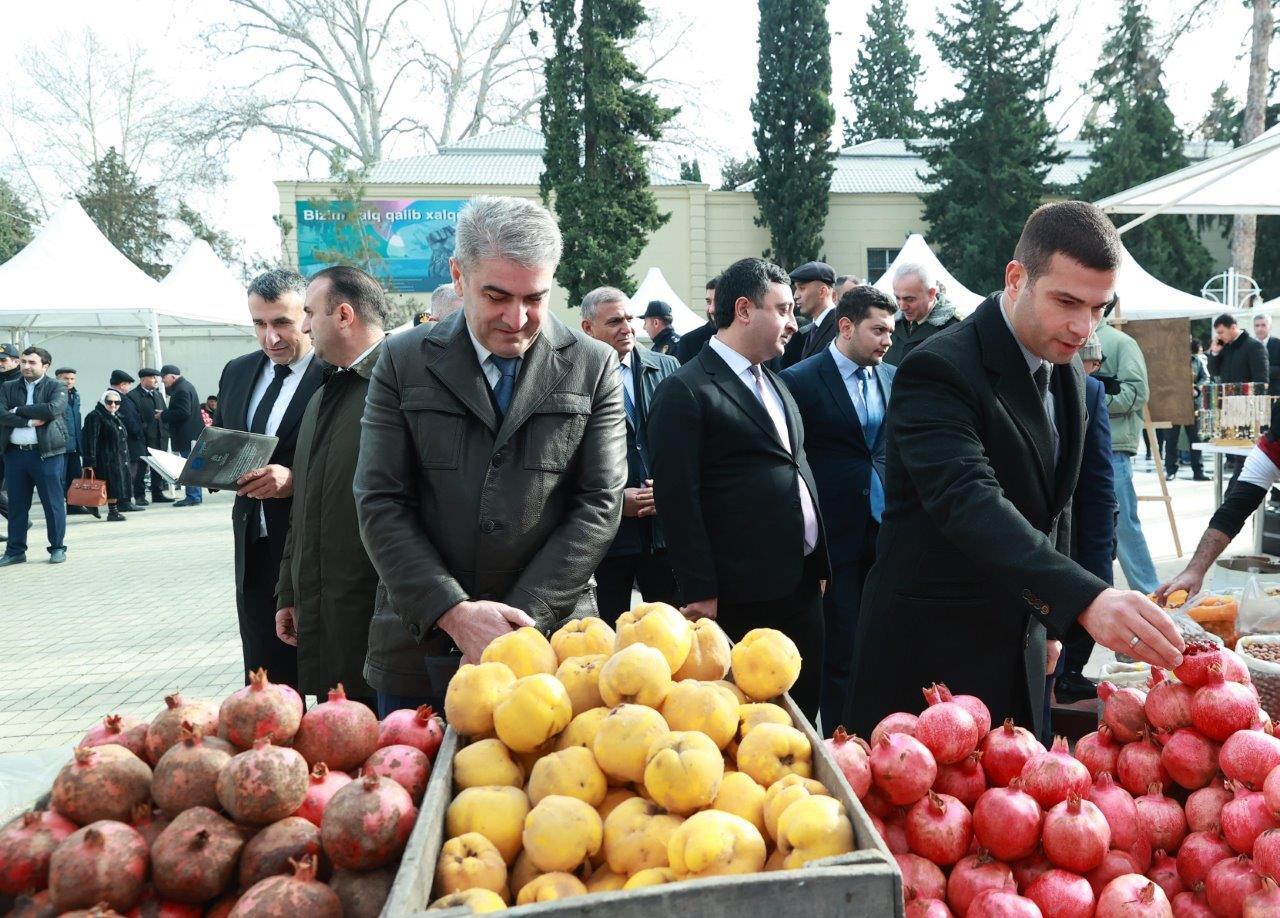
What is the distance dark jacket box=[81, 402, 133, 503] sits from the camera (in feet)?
44.4

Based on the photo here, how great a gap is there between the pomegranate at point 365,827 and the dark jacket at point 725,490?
2287mm

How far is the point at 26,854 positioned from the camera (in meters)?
1.46

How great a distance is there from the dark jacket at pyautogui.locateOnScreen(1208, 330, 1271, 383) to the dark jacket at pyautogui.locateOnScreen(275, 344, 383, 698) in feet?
41.1

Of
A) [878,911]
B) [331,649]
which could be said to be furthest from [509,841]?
[331,649]

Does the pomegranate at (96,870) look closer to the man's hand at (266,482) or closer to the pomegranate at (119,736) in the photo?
the pomegranate at (119,736)

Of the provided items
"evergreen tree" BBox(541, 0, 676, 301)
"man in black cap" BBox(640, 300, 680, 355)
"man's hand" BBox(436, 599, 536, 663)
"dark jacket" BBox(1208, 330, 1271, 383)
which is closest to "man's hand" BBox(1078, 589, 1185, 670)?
"man's hand" BBox(436, 599, 536, 663)

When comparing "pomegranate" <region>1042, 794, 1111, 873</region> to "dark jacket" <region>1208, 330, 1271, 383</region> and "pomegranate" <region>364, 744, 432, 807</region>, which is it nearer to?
"pomegranate" <region>364, 744, 432, 807</region>

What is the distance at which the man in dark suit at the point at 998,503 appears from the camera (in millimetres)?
2016

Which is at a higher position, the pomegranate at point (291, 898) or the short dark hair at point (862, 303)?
the short dark hair at point (862, 303)

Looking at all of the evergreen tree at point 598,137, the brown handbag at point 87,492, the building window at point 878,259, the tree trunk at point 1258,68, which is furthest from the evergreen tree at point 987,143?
the brown handbag at point 87,492

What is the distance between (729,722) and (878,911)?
0.50 meters

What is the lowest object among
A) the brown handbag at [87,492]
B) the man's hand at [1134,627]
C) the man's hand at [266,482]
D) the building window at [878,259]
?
the brown handbag at [87,492]

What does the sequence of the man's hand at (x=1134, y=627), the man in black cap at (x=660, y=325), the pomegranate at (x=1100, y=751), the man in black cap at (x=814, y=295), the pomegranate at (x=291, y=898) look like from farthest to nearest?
the man in black cap at (x=660, y=325), the man in black cap at (x=814, y=295), the pomegranate at (x=1100, y=751), the man's hand at (x=1134, y=627), the pomegranate at (x=291, y=898)

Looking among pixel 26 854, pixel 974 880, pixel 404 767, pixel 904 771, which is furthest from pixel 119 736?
pixel 974 880
